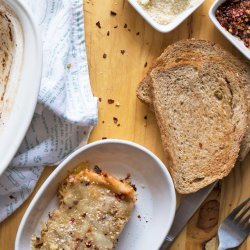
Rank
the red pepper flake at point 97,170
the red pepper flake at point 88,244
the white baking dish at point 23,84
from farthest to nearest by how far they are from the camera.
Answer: the red pepper flake at point 97,170, the red pepper flake at point 88,244, the white baking dish at point 23,84

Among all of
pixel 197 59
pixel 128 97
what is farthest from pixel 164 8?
pixel 128 97

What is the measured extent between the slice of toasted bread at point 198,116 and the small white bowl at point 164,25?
0.47ft

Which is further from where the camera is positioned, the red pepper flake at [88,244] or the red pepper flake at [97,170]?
the red pepper flake at [97,170]

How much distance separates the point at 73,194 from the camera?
6.94ft

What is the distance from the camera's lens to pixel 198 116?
2.21 meters

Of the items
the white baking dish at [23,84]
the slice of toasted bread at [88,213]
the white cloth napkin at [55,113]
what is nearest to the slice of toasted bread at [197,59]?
the white cloth napkin at [55,113]

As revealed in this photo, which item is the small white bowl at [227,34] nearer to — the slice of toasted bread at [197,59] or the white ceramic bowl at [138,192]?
the slice of toasted bread at [197,59]

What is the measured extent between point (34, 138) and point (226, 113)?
2.27 feet

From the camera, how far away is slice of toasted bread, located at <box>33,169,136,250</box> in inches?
83.3

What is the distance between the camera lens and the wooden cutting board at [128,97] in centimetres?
223

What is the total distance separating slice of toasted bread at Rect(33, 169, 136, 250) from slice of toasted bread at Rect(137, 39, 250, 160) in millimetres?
337

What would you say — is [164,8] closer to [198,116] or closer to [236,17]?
[236,17]

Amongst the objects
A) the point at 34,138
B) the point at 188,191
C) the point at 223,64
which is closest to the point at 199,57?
the point at 223,64

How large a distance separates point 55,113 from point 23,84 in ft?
0.83
